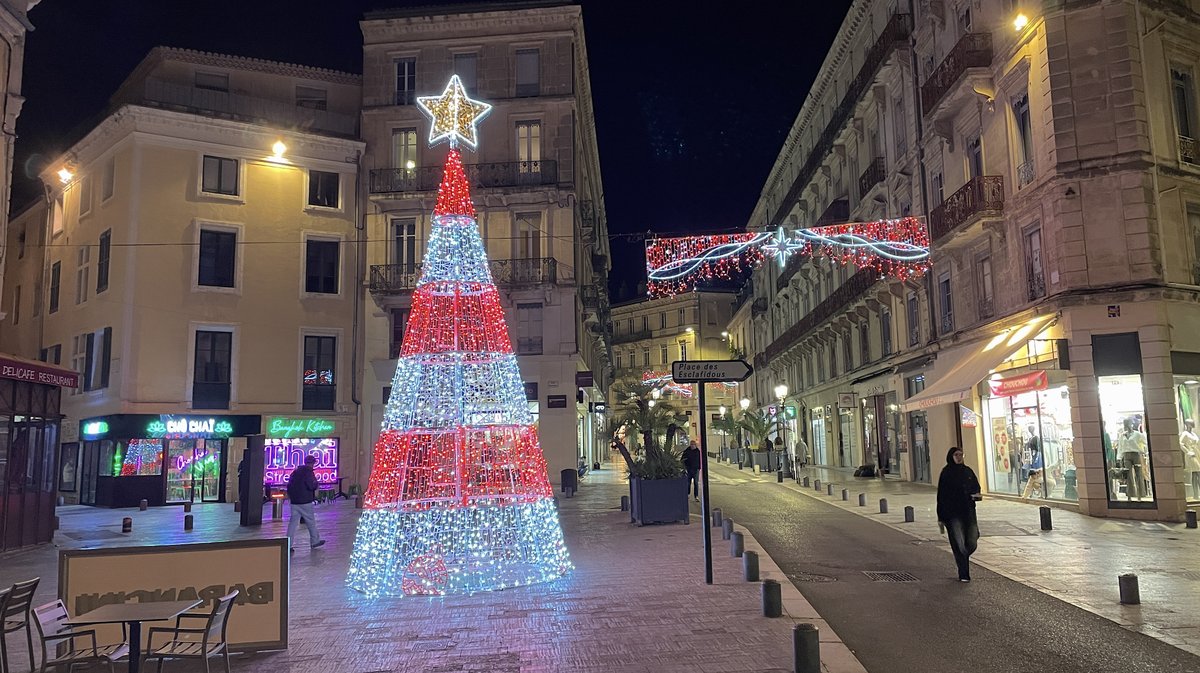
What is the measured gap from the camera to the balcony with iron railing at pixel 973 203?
19.6 meters

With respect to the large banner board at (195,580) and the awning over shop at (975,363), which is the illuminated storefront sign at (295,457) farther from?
the large banner board at (195,580)

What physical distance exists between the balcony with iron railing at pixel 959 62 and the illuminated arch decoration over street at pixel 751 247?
3.71 m

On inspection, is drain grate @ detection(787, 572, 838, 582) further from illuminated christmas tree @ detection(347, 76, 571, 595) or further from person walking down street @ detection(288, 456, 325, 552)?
person walking down street @ detection(288, 456, 325, 552)

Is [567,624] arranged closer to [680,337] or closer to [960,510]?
[960,510]

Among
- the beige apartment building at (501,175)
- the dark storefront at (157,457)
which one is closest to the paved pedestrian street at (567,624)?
the dark storefront at (157,457)

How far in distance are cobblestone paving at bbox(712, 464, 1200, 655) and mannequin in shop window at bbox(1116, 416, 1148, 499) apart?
3.49 ft

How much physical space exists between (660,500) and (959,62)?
1360cm

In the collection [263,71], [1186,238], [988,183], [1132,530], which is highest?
[263,71]

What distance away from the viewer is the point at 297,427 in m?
27.2

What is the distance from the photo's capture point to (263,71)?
29828 millimetres

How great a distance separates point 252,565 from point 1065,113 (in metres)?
17.5

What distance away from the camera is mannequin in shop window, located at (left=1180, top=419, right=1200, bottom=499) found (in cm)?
1627

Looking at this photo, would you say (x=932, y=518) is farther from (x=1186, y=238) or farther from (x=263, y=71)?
(x=263, y=71)

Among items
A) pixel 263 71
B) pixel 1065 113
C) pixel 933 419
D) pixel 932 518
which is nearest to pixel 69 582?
pixel 932 518
